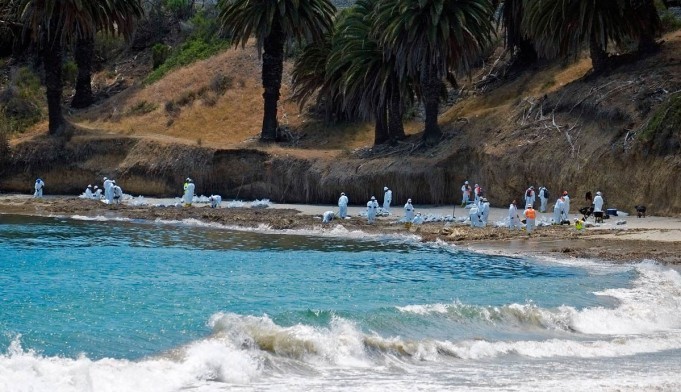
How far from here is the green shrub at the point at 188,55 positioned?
60219mm

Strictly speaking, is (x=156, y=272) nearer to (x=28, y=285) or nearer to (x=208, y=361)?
(x=28, y=285)

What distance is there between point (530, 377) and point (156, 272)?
12.5 m

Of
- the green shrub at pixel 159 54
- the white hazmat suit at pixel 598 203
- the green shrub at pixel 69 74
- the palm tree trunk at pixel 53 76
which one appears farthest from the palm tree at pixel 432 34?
the green shrub at pixel 69 74

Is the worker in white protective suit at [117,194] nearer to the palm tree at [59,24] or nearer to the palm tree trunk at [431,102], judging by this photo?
the palm tree at [59,24]

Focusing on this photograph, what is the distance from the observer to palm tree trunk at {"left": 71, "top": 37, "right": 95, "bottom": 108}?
53938mm

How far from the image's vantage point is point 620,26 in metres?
39.4

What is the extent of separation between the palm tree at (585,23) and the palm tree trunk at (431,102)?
4306 mm

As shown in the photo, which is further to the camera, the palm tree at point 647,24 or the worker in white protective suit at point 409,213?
the palm tree at point 647,24

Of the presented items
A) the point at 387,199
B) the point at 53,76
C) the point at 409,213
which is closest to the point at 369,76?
the point at 387,199

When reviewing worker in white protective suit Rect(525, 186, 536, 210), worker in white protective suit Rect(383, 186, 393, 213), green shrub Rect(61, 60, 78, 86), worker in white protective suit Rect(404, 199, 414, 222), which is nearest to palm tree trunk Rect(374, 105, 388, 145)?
worker in white protective suit Rect(383, 186, 393, 213)

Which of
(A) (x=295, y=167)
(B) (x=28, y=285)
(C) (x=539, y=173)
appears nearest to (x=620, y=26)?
(C) (x=539, y=173)

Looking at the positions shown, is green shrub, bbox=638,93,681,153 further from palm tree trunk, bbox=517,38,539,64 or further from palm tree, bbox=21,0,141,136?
palm tree, bbox=21,0,141,136

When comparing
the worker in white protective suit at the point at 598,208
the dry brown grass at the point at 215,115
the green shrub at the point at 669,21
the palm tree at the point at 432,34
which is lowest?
the worker in white protective suit at the point at 598,208

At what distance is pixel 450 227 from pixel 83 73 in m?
28.3
